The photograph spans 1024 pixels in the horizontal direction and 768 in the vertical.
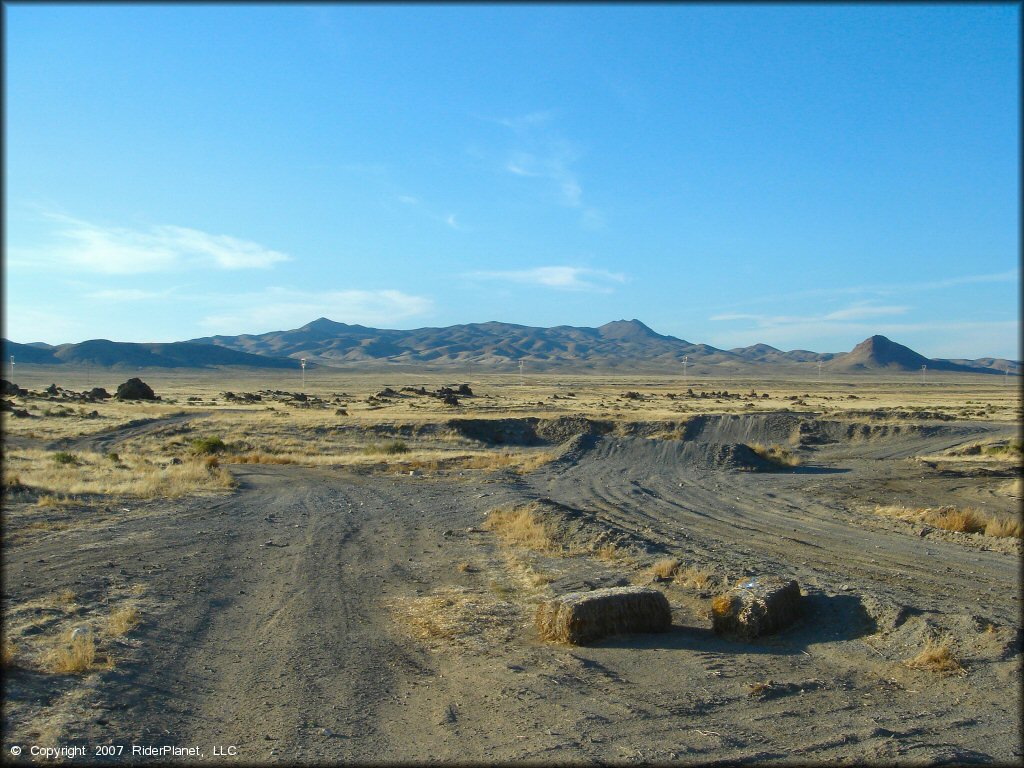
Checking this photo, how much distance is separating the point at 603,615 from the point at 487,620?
2051 mm

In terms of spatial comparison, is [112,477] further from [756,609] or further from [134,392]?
[134,392]

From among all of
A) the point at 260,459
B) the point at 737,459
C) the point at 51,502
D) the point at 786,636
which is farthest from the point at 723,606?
the point at 260,459

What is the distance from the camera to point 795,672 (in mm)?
8703

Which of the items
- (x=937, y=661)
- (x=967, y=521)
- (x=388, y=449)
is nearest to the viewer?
(x=937, y=661)

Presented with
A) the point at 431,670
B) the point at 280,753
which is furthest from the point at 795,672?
the point at 280,753

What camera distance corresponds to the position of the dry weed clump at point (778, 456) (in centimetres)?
3743

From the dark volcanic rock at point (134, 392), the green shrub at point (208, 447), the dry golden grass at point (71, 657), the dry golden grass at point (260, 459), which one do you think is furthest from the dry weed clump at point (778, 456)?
the dark volcanic rock at point (134, 392)

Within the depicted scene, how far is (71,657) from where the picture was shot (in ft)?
29.2

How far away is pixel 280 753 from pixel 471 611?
5.06 metres

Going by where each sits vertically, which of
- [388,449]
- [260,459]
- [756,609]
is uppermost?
[756,609]

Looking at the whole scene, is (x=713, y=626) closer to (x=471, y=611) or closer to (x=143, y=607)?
(x=471, y=611)

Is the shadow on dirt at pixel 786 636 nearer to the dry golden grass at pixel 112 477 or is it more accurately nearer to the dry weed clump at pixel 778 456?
the dry golden grass at pixel 112 477

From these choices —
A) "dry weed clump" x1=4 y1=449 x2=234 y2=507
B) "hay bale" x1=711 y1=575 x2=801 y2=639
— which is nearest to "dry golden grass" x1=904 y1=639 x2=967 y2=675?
"hay bale" x1=711 y1=575 x2=801 y2=639

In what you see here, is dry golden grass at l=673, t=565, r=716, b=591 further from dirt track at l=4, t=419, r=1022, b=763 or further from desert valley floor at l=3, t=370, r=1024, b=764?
dirt track at l=4, t=419, r=1022, b=763
